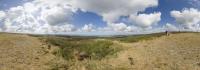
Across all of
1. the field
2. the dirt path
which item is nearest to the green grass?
the field

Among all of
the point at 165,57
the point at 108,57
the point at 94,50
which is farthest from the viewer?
the point at 94,50

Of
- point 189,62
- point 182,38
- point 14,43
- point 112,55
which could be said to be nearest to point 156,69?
point 189,62

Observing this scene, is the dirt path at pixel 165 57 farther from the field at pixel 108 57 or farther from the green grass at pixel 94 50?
the green grass at pixel 94 50

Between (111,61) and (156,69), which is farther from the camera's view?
(111,61)

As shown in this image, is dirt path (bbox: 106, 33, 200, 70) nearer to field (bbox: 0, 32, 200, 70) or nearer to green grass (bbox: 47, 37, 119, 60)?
field (bbox: 0, 32, 200, 70)

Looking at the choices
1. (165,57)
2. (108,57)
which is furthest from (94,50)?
(165,57)

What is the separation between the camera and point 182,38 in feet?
165

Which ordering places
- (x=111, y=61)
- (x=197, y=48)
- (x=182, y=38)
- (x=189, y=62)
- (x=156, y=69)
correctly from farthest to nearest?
(x=182, y=38)
(x=197, y=48)
(x=111, y=61)
(x=189, y=62)
(x=156, y=69)

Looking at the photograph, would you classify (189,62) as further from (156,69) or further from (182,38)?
(182,38)

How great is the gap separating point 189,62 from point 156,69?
532 cm

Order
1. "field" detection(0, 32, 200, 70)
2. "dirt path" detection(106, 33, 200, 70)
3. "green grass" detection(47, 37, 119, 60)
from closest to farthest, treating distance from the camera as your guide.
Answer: "field" detection(0, 32, 200, 70) → "dirt path" detection(106, 33, 200, 70) → "green grass" detection(47, 37, 119, 60)

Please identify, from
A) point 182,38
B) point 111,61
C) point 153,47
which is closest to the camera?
point 111,61

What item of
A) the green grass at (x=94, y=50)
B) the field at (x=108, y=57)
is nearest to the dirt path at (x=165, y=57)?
the field at (x=108, y=57)

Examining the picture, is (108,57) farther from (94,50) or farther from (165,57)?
(165,57)
